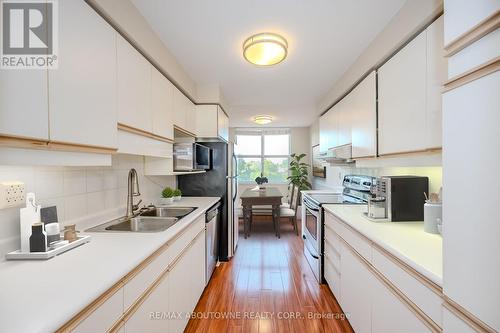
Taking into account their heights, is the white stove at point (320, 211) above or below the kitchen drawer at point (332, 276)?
above

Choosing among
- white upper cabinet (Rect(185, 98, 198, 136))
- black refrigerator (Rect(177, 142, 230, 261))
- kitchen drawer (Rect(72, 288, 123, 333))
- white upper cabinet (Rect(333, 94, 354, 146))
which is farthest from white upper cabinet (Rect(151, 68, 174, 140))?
white upper cabinet (Rect(333, 94, 354, 146))

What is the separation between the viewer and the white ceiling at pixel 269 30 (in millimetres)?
1569

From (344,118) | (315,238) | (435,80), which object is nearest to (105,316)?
(435,80)

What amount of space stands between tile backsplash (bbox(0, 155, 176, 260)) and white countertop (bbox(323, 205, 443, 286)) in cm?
187

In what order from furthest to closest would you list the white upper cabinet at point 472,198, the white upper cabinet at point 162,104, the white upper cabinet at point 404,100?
the white upper cabinet at point 162,104, the white upper cabinet at point 404,100, the white upper cabinet at point 472,198

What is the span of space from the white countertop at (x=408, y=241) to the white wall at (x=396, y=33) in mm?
1283

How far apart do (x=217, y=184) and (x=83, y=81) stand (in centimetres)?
231

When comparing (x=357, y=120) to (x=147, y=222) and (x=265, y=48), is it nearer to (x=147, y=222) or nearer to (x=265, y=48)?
(x=265, y=48)

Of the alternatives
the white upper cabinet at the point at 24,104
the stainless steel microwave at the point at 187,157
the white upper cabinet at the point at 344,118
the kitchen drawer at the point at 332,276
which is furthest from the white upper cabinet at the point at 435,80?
the stainless steel microwave at the point at 187,157

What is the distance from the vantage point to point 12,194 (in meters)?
1.07

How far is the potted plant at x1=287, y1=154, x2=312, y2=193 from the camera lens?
5.82 metres

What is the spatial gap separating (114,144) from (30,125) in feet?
1.56

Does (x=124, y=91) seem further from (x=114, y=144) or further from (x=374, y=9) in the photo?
(x=374, y=9)

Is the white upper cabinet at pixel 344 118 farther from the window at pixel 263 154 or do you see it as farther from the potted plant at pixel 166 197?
the window at pixel 263 154
